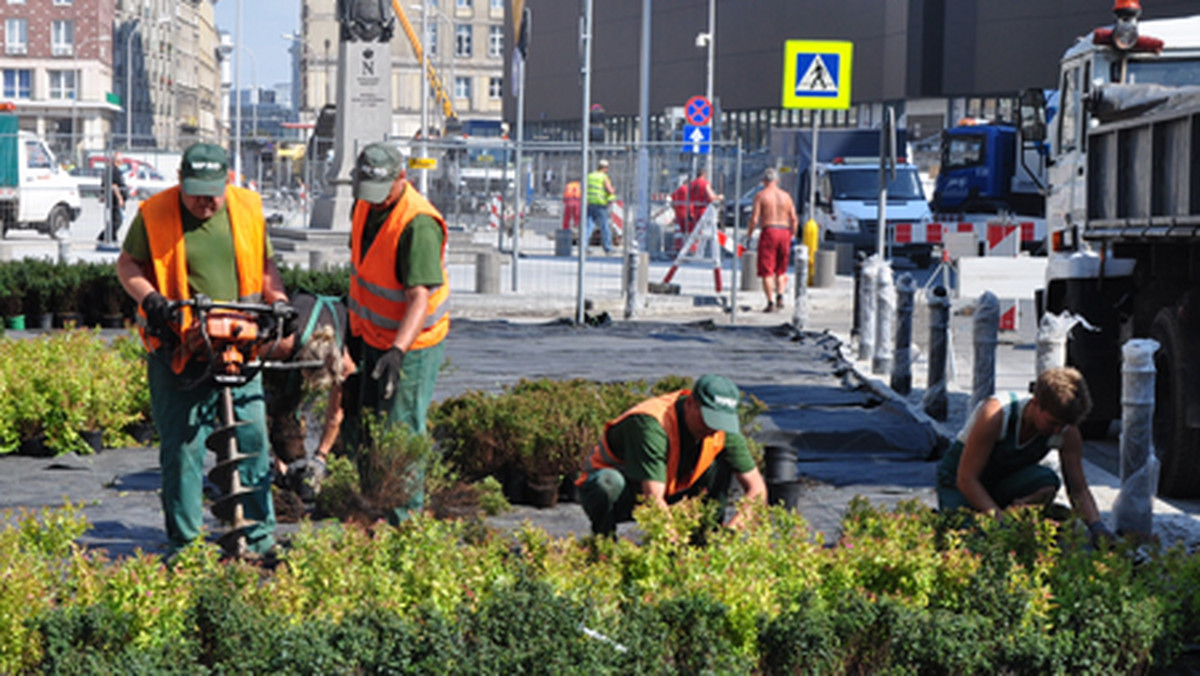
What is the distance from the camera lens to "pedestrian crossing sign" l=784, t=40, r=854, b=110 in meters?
19.3

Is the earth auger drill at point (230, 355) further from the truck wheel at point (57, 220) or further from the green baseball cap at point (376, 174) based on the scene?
the truck wheel at point (57, 220)

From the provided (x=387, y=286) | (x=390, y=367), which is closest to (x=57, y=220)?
(x=387, y=286)

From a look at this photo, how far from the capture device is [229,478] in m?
6.63

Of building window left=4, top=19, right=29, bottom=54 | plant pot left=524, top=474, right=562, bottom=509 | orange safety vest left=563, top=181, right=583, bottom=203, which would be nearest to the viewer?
plant pot left=524, top=474, right=562, bottom=509

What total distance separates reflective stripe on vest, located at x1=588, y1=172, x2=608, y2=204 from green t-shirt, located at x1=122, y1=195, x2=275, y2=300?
68.2ft

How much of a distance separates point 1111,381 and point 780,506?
5085 mm

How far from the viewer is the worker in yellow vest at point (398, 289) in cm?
702

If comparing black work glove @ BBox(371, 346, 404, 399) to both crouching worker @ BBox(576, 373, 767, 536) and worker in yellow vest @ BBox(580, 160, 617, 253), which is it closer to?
crouching worker @ BBox(576, 373, 767, 536)

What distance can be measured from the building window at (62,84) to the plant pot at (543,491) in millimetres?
97410

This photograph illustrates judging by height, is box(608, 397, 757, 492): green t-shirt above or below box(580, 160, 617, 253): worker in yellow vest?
below

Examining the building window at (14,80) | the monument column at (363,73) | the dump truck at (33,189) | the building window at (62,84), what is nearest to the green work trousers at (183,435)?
the monument column at (363,73)

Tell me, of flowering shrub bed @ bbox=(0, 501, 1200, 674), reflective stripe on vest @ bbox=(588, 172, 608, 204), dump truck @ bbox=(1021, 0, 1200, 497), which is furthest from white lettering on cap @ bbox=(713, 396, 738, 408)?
reflective stripe on vest @ bbox=(588, 172, 608, 204)

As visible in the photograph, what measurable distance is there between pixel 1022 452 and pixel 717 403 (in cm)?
153

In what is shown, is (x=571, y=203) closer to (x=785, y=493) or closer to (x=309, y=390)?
(x=309, y=390)
